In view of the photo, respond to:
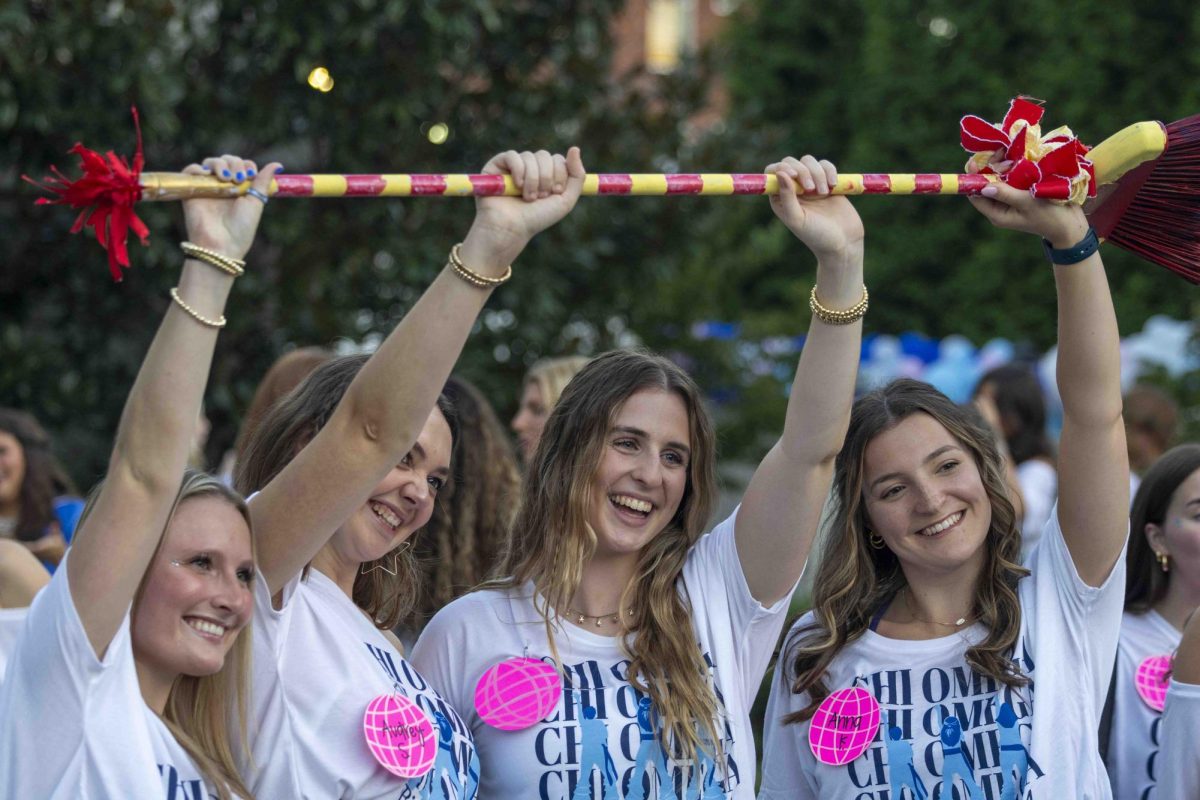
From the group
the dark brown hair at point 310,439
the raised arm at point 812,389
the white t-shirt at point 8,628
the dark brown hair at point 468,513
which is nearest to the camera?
the raised arm at point 812,389

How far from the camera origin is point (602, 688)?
2.91 m

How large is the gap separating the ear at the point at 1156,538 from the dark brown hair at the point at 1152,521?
1 cm

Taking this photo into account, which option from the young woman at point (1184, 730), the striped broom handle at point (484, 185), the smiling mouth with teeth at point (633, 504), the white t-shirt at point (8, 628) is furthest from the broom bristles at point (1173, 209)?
the white t-shirt at point (8, 628)

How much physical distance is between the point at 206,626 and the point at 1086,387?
1.69 meters

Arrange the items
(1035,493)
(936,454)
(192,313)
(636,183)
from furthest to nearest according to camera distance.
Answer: (1035,493) → (936,454) → (636,183) → (192,313)

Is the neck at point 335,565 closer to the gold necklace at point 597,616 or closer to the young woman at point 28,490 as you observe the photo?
the gold necklace at point 597,616

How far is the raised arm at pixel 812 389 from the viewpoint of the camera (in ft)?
9.23

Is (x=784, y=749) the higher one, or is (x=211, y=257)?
(x=211, y=257)

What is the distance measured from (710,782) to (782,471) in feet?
1.98

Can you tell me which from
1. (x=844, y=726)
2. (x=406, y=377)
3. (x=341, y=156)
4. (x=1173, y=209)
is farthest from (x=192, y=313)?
(x=341, y=156)

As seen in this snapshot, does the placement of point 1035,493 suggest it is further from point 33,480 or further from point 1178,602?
point 33,480

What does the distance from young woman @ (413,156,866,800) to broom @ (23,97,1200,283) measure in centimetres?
20

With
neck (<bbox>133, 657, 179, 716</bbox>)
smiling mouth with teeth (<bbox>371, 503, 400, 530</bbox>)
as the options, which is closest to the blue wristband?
smiling mouth with teeth (<bbox>371, 503, 400, 530</bbox>)

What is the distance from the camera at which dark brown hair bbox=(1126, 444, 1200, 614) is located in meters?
3.78
